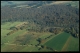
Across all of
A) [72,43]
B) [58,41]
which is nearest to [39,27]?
[58,41]

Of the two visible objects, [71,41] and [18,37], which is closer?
[71,41]

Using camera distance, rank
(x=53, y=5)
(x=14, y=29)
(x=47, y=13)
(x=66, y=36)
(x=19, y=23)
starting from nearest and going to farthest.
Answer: (x=66, y=36), (x=14, y=29), (x=19, y=23), (x=47, y=13), (x=53, y=5)

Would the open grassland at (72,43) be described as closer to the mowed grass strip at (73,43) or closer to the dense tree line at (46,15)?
the mowed grass strip at (73,43)

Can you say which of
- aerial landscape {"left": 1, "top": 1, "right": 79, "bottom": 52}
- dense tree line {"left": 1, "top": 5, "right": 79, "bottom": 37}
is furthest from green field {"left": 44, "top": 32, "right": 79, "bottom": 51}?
dense tree line {"left": 1, "top": 5, "right": 79, "bottom": 37}

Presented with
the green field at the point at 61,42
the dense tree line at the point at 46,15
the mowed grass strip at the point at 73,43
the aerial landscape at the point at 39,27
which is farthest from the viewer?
the dense tree line at the point at 46,15

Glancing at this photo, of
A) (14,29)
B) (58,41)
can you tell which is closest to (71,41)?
(58,41)

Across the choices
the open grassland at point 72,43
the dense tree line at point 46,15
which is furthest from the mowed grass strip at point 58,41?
the dense tree line at point 46,15

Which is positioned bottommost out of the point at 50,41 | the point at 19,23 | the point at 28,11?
the point at 50,41

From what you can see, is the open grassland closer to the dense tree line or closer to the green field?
the green field

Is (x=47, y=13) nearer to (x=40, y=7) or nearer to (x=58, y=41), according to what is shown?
(x=40, y=7)
